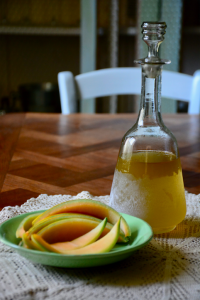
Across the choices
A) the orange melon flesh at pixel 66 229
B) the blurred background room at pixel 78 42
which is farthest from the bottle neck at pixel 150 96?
the blurred background room at pixel 78 42

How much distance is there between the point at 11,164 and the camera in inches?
21.3

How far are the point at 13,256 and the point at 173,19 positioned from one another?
7.20ft

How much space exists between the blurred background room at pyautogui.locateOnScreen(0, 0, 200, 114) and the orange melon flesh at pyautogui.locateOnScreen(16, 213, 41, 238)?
1.89 m

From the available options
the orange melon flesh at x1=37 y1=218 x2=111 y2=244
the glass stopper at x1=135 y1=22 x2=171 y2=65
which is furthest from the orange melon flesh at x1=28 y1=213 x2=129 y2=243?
the glass stopper at x1=135 y1=22 x2=171 y2=65

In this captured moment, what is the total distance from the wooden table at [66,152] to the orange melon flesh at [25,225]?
0.36ft

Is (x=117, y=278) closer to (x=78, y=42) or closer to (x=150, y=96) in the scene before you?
(x=150, y=96)

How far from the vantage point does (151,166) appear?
307 mm

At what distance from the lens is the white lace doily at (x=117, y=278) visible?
219 mm

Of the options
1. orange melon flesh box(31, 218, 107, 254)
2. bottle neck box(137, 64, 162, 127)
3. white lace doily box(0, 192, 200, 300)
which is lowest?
white lace doily box(0, 192, 200, 300)

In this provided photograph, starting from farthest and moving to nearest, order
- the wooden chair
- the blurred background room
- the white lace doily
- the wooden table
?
the blurred background room
the wooden chair
the wooden table
the white lace doily

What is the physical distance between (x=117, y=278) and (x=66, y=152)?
0.39 m

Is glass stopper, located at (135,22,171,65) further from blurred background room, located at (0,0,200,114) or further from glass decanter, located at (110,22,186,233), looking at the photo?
blurred background room, located at (0,0,200,114)

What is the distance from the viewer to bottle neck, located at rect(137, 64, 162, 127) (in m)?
0.30

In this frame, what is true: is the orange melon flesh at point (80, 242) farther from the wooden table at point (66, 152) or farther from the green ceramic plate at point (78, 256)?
the wooden table at point (66, 152)
